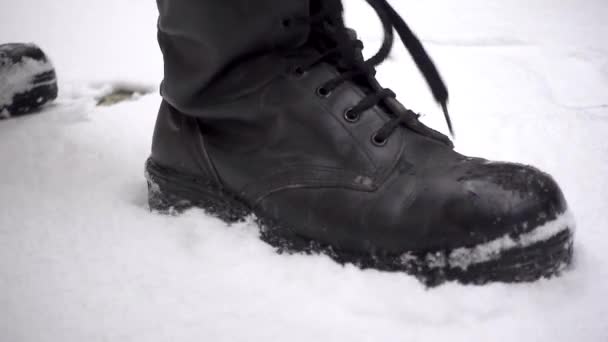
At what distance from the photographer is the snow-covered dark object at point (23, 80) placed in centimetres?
114

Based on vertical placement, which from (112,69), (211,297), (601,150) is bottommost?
(112,69)

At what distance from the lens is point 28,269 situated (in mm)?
620

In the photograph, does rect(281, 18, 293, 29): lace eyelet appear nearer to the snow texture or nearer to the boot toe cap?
the boot toe cap

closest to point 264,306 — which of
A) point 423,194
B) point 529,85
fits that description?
point 423,194

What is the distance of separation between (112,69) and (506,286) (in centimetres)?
128

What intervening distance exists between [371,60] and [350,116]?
9 centimetres

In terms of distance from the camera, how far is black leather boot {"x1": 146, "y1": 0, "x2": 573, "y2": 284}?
555 mm

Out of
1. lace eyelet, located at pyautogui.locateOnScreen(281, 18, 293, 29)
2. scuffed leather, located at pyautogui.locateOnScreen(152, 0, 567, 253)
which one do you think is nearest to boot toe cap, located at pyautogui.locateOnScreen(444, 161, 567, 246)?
scuffed leather, located at pyautogui.locateOnScreen(152, 0, 567, 253)

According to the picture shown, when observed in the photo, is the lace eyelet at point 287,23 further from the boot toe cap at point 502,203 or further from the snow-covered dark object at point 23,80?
the snow-covered dark object at point 23,80

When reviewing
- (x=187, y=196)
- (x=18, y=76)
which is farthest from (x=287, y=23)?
(x=18, y=76)

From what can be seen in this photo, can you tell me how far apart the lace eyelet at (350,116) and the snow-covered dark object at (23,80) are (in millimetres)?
857

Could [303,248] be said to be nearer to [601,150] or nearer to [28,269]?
[28,269]

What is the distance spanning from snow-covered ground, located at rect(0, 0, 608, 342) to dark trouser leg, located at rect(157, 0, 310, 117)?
0.63 feet

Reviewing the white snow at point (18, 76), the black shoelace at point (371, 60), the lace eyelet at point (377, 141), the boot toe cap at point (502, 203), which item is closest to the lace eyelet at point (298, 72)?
the black shoelace at point (371, 60)
